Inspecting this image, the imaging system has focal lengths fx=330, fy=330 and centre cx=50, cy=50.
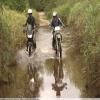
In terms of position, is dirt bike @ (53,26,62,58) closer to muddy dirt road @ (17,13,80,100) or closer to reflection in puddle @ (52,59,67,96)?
muddy dirt road @ (17,13,80,100)

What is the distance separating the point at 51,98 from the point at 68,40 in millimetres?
9483

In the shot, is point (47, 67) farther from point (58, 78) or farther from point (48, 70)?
point (58, 78)

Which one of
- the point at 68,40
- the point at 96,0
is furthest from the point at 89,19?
the point at 68,40

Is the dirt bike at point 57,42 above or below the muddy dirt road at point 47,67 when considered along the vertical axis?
above

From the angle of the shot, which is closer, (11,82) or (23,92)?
(23,92)

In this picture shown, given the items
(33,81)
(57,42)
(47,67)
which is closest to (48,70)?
(47,67)

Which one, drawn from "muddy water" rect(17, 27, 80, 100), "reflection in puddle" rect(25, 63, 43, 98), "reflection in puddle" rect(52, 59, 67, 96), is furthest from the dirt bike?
"reflection in puddle" rect(25, 63, 43, 98)

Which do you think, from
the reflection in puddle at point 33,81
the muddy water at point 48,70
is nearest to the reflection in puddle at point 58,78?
the muddy water at point 48,70

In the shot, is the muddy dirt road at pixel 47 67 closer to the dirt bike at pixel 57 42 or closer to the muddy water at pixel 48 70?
the muddy water at pixel 48 70

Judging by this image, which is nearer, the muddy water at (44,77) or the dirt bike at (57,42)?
the muddy water at (44,77)

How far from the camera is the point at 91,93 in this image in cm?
939

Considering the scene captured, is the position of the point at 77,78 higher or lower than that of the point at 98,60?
lower

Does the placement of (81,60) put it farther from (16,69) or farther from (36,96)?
(36,96)

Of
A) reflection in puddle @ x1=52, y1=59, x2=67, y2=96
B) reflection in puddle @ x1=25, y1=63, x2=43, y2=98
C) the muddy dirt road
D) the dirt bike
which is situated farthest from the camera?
the dirt bike
